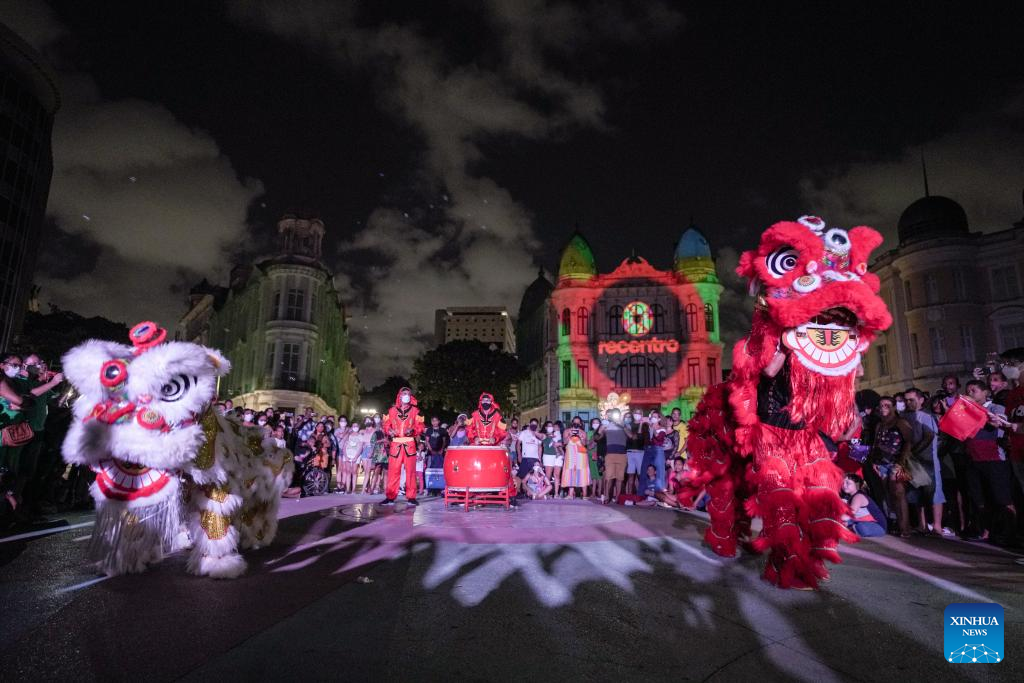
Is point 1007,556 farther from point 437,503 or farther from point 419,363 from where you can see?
point 419,363

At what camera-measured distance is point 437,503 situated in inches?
384

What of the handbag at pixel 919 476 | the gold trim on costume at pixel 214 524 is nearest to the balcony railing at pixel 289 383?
the gold trim on costume at pixel 214 524

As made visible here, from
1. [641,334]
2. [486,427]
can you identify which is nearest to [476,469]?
[486,427]

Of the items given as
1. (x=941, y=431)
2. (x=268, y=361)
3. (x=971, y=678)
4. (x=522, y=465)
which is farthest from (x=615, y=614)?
(x=268, y=361)

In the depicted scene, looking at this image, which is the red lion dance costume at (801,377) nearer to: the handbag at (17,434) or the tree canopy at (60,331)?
the handbag at (17,434)

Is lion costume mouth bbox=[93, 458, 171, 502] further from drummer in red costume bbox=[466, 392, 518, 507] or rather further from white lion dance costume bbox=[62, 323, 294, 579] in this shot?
drummer in red costume bbox=[466, 392, 518, 507]

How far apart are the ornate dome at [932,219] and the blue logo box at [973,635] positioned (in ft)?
111

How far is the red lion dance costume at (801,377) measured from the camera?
382 cm

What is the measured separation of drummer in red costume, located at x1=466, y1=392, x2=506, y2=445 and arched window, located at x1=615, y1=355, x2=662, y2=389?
101 feet

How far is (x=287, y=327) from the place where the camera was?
32.7 metres

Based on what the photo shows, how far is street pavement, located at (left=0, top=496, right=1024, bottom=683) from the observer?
7.97 feet

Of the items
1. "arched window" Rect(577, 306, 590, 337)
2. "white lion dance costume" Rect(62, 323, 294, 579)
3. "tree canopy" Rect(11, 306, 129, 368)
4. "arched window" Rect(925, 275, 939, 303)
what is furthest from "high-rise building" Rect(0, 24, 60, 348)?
"arched window" Rect(925, 275, 939, 303)

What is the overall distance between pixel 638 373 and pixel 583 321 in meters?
5.24

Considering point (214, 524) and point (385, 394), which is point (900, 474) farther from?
point (385, 394)
